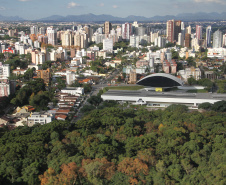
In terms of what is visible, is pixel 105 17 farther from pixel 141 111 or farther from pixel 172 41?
pixel 141 111

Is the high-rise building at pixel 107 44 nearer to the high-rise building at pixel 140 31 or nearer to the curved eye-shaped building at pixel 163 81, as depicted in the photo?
the high-rise building at pixel 140 31

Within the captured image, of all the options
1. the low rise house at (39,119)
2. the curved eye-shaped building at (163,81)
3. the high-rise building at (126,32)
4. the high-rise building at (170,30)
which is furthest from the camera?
the high-rise building at (126,32)

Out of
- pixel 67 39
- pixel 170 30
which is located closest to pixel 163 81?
pixel 67 39

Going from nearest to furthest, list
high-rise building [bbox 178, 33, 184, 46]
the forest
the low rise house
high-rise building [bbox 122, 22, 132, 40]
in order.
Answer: the forest, the low rise house, high-rise building [bbox 178, 33, 184, 46], high-rise building [bbox 122, 22, 132, 40]

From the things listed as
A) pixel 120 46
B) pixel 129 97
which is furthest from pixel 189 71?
pixel 120 46

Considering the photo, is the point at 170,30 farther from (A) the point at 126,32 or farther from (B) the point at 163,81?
(B) the point at 163,81

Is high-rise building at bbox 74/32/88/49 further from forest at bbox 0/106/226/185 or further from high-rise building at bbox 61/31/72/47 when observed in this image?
forest at bbox 0/106/226/185

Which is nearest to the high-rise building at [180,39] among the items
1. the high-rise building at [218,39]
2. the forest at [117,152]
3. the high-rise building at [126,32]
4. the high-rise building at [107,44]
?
the high-rise building at [218,39]

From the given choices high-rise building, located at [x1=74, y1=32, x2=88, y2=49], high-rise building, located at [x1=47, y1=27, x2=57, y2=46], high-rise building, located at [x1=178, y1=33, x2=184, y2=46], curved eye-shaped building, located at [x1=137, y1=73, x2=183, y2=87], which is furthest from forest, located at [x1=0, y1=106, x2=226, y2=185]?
high-rise building, located at [x1=178, y1=33, x2=184, y2=46]
